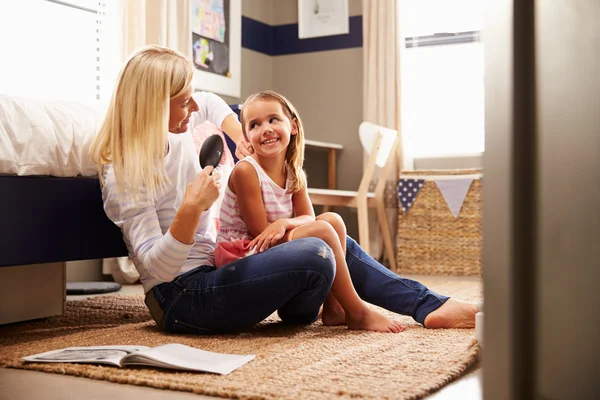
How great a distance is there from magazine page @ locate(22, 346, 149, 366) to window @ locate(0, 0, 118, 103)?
1.51 metres

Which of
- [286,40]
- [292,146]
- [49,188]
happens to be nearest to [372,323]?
[292,146]

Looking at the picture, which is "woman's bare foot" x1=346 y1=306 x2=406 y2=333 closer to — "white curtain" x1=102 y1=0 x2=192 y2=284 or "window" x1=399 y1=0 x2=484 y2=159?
"white curtain" x1=102 y1=0 x2=192 y2=284

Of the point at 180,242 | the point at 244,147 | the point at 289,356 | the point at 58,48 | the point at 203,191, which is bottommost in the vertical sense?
the point at 289,356

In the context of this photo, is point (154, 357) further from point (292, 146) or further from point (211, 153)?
point (292, 146)

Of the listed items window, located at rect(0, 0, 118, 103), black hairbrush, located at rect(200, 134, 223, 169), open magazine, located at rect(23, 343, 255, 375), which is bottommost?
open magazine, located at rect(23, 343, 255, 375)

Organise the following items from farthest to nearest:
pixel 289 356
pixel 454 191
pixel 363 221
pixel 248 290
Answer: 1. pixel 454 191
2. pixel 363 221
3. pixel 248 290
4. pixel 289 356

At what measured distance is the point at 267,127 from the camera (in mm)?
1710

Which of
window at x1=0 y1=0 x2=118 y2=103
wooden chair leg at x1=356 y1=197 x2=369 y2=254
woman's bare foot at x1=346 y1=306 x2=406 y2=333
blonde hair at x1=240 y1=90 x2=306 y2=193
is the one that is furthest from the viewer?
wooden chair leg at x1=356 y1=197 x2=369 y2=254

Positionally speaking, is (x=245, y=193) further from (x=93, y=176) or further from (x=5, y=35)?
(x=5, y=35)

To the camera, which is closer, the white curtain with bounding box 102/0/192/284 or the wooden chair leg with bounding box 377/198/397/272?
the white curtain with bounding box 102/0/192/284

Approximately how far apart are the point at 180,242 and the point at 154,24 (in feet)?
7.00

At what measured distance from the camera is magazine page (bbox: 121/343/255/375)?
47.8 inches

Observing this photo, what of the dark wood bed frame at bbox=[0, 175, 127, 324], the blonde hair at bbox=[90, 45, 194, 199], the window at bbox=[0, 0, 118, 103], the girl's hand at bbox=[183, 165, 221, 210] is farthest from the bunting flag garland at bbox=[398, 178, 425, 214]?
the girl's hand at bbox=[183, 165, 221, 210]

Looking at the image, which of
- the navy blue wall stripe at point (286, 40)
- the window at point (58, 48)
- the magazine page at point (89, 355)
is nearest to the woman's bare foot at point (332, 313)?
the magazine page at point (89, 355)
